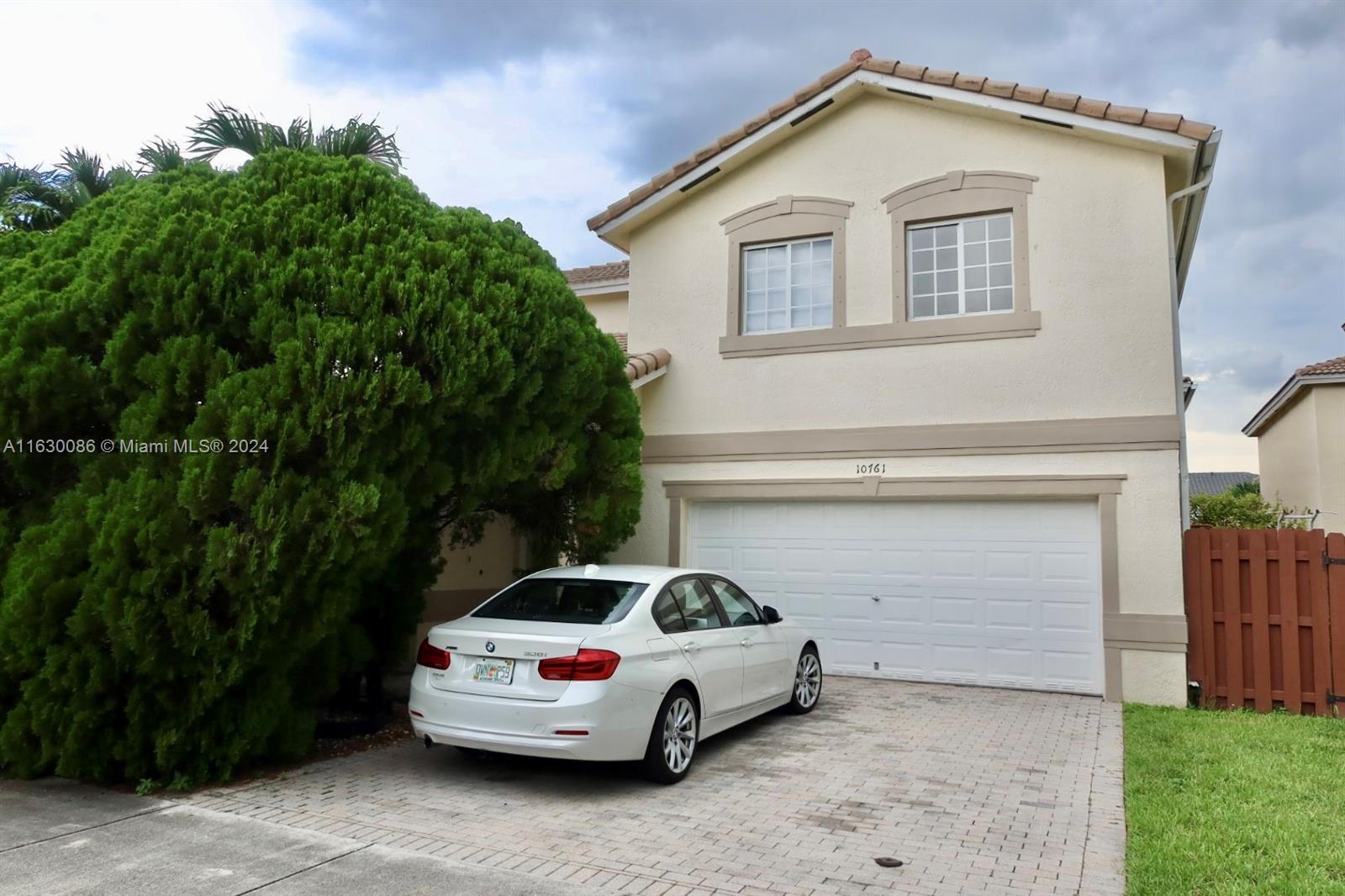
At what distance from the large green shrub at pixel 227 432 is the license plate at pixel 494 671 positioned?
106 cm

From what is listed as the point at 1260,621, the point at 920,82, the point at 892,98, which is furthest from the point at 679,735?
the point at 892,98

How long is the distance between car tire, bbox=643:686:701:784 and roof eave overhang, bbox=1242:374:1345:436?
18764 mm

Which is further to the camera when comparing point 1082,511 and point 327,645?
point 1082,511

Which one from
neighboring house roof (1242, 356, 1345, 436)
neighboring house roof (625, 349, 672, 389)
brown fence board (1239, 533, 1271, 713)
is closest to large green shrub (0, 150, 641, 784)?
neighboring house roof (625, 349, 672, 389)

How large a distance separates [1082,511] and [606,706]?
6.30 m

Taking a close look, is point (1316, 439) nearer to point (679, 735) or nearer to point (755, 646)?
point (755, 646)

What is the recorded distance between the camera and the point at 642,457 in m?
11.9

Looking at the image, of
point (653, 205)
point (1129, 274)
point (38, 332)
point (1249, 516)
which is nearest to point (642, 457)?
point (653, 205)

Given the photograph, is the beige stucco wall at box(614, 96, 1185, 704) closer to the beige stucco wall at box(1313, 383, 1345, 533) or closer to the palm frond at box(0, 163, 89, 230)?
the palm frond at box(0, 163, 89, 230)

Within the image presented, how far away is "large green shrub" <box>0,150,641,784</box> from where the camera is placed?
19.0 feet

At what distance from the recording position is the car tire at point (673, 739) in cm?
620

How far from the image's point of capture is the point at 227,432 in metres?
5.90

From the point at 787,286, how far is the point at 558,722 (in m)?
7.09

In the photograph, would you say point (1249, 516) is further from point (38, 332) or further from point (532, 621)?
point (38, 332)
